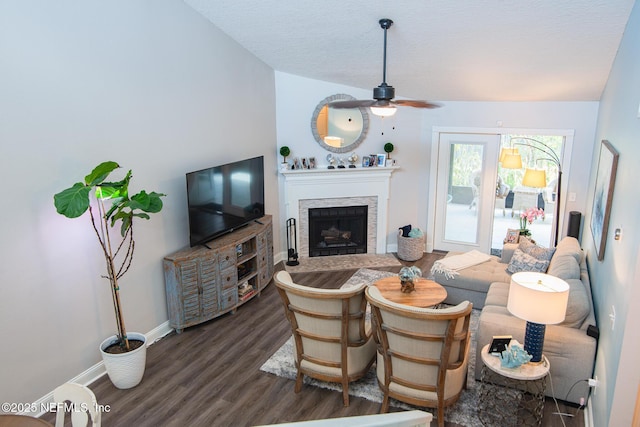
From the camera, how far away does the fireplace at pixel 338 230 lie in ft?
22.4

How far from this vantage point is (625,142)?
3.32 metres

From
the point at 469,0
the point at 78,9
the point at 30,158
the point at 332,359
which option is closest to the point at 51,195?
the point at 30,158

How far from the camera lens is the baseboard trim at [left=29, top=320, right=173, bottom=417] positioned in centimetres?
346

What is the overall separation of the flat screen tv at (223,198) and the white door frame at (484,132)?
2.59 metres

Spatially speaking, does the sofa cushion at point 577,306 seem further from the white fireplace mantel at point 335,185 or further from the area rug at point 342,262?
the white fireplace mantel at point 335,185

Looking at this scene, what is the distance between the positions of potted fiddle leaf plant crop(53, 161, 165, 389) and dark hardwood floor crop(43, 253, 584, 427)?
8.8 inches

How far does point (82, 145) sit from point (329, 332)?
94.7 inches

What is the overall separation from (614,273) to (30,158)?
4046 millimetres

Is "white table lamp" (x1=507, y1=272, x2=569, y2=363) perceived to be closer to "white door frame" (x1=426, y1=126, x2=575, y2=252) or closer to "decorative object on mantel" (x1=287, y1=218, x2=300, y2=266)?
"white door frame" (x1=426, y1=126, x2=575, y2=252)

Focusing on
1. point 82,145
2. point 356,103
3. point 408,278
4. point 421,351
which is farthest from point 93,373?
point 356,103

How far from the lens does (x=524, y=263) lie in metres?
4.96

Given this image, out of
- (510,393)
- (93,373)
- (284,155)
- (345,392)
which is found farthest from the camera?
(284,155)

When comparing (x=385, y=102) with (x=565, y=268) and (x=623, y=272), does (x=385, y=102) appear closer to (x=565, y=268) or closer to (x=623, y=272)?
(x=623, y=272)

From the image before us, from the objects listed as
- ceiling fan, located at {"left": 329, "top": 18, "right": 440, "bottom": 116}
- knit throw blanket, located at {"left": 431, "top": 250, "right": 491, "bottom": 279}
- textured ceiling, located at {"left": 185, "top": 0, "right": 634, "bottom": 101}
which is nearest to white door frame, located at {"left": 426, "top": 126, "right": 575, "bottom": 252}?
textured ceiling, located at {"left": 185, "top": 0, "right": 634, "bottom": 101}
